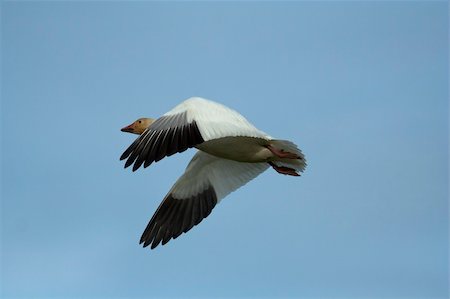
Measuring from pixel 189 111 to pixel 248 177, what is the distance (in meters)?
2.56

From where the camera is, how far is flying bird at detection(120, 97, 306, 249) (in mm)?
10016

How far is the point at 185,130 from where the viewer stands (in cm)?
1012

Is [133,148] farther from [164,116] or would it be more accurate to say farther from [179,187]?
[179,187]

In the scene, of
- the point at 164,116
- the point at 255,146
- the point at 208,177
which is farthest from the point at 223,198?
the point at 164,116

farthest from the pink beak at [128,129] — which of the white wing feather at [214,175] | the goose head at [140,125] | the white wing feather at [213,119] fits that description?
the white wing feather at [213,119]

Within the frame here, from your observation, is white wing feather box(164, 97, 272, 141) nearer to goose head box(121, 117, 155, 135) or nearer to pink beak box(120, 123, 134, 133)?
goose head box(121, 117, 155, 135)

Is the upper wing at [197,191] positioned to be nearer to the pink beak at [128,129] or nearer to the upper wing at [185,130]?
the pink beak at [128,129]

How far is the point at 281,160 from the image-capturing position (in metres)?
12.1

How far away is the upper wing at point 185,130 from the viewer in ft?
32.3

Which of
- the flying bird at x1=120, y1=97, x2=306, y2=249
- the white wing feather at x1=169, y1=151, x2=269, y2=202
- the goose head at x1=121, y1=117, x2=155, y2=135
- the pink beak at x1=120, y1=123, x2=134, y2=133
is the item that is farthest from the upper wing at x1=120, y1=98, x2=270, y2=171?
the pink beak at x1=120, y1=123, x2=134, y2=133

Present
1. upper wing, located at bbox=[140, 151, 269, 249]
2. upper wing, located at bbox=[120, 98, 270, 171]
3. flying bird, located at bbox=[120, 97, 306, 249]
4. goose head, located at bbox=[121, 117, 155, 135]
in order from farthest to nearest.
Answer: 1. goose head, located at bbox=[121, 117, 155, 135]
2. upper wing, located at bbox=[140, 151, 269, 249]
3. flying bird, located at bbox=[120, 97, 306, 249]
4. upper wing, located at bbox=[120, 98, 270, 171]

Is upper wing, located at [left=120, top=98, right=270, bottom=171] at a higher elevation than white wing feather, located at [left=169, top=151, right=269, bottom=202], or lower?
lower

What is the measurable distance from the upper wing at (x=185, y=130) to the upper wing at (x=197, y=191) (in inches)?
74.0

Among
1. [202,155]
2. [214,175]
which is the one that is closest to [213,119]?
[202,155]
